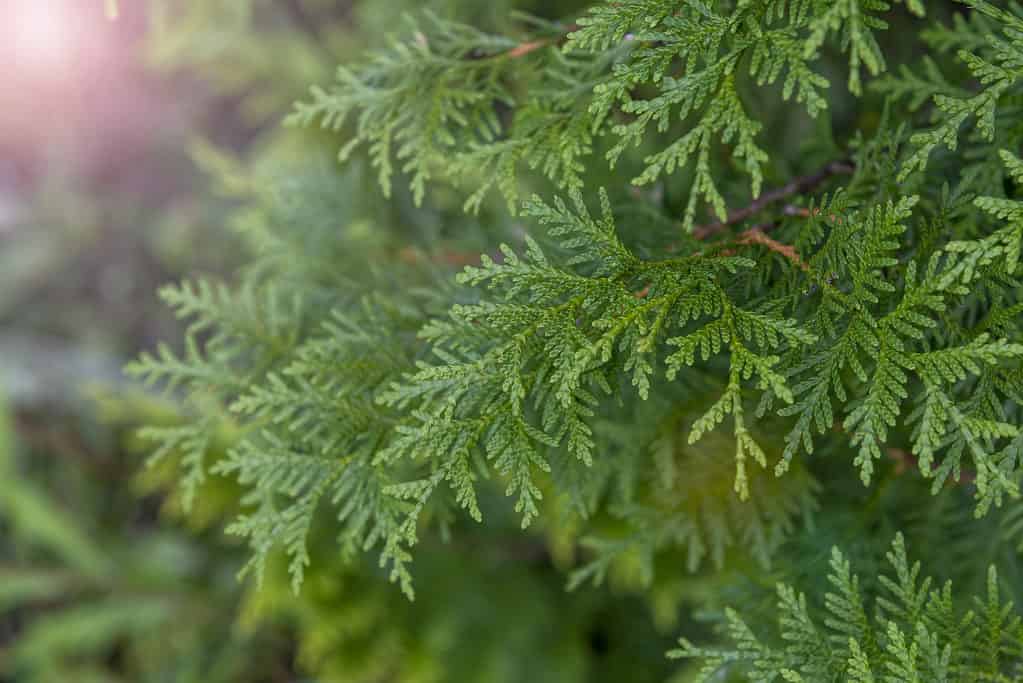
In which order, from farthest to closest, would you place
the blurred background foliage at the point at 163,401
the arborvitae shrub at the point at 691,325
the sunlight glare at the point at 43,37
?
the sunlight glare at the point at 43,37, the blurred background foliage at the point at 163,401, the arborvitae shrub at the point at 691,325

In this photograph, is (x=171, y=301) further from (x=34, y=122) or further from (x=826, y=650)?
(x=34, y=122)

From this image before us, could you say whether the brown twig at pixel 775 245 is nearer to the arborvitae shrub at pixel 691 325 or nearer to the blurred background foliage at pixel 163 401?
the arborvitae shrub at pixel 691 325

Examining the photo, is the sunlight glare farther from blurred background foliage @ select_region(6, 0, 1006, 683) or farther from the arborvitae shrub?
the arborvitae shrub

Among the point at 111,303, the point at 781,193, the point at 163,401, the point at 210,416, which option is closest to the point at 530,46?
the point at 781,193

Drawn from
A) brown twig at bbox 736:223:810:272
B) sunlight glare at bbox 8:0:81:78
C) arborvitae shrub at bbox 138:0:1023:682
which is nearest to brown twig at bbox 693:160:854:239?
arborvitae shrub at bbox 138:0:1023:682

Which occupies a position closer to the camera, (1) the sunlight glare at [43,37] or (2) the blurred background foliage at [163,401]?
(2) the blurred background foliage at [163,401]

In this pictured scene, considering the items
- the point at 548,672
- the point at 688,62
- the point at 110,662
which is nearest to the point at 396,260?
the point at 688,62

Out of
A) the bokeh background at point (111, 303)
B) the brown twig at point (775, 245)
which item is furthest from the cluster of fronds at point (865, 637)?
the bokeh background at point (111, 303)
